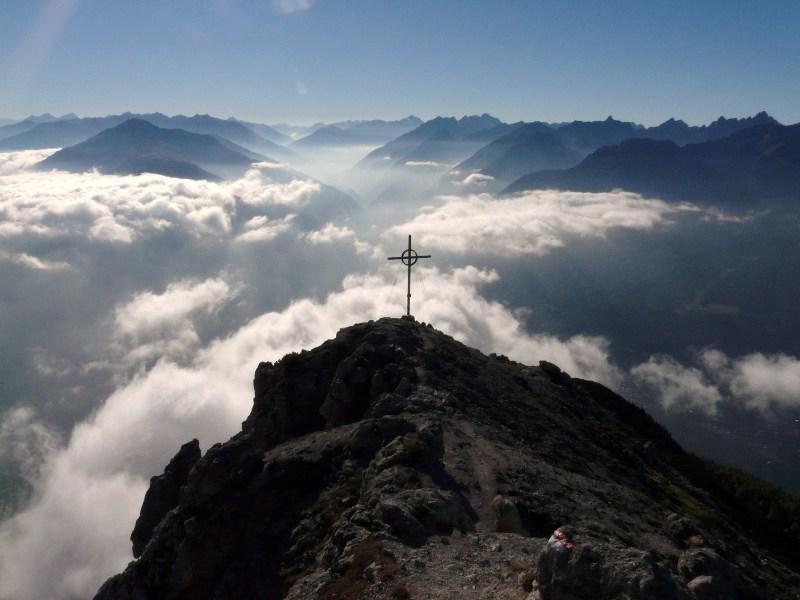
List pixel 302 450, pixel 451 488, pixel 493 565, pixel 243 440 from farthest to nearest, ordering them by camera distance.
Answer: pixel 243 440, pixel 302 450, pixel 451 488, pixel 493 565

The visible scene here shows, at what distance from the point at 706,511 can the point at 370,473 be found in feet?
87.7

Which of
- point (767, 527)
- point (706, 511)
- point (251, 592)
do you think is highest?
point (251, 592)

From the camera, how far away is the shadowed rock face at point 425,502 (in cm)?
1944

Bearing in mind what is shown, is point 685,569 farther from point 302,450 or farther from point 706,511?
point 706,511

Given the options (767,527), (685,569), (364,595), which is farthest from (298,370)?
(767,527)

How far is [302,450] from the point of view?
1319 inches

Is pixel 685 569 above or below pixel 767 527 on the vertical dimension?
above

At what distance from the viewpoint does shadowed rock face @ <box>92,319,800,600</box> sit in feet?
63.8

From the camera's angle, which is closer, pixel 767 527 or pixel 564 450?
pixel 564 450

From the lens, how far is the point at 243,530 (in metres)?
28.4

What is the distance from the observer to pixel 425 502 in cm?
2486

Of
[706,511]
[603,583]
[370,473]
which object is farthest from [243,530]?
[706,511]

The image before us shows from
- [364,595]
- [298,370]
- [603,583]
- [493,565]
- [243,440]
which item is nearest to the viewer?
[603,583]

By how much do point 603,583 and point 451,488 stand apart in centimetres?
1364
